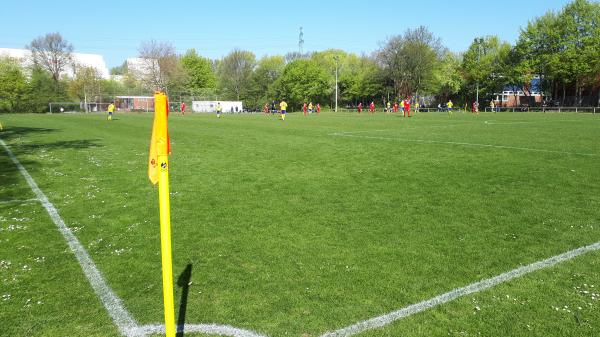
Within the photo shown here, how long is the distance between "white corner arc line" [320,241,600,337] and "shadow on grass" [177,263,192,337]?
1.25 meters

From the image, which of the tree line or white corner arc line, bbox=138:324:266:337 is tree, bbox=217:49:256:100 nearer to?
the tree line

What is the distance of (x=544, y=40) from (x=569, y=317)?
77.5 meters

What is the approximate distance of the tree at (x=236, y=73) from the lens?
104625mm

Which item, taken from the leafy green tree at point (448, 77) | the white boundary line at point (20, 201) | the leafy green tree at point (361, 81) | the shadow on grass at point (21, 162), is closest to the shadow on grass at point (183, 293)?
the white boundary line at point (20, 201)

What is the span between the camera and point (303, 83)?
9556cm

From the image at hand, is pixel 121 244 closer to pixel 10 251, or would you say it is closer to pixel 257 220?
pixel 10 251

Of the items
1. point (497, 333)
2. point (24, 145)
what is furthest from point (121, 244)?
point (24, 145)

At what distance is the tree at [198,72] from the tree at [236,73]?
3.98 metres

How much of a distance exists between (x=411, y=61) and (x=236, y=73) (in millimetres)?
44735

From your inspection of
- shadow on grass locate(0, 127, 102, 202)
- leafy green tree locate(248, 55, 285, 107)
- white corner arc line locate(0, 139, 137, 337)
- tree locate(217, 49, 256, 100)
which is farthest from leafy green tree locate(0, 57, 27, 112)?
white corner arc line locate(0, 139, 137, 337)

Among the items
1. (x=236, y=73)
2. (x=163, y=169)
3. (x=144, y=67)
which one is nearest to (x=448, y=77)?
(x=236, y=73)

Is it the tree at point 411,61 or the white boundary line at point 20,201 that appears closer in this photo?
the white boundary line at point 20,201

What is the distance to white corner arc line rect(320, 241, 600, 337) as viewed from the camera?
3.76m

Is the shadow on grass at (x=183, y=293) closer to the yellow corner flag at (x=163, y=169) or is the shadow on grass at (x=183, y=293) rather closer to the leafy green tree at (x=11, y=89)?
the yellow corner flag at (x=163, y=169)
